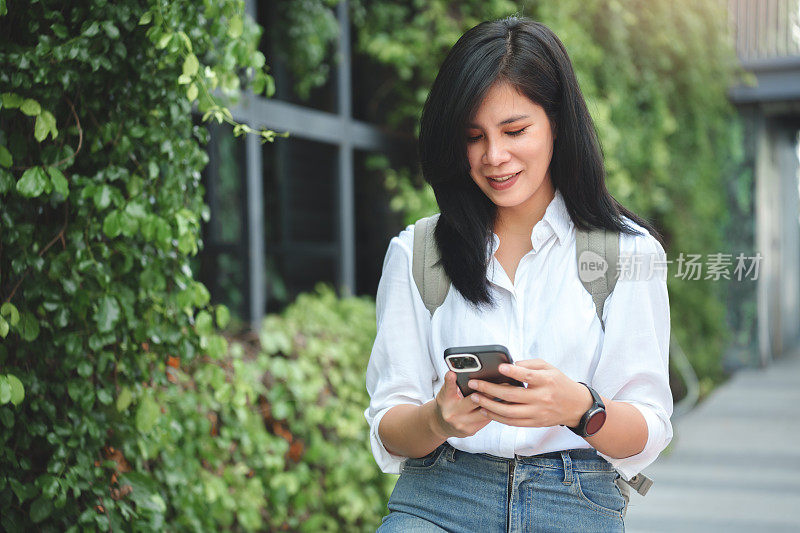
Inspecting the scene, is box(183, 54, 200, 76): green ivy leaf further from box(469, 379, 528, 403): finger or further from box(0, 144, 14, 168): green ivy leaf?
box(469, 379, 528, 403): finger

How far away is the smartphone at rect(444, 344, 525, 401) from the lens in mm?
1365

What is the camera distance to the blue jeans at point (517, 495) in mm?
1549

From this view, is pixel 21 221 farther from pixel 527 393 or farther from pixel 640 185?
pixel 640 185

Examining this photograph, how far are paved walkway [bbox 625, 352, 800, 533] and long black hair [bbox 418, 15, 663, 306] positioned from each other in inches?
85.7

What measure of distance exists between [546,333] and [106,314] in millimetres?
1169

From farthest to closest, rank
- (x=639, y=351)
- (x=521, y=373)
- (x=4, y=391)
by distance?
(x=4, y=391) → (x=639, y=351) → (x=521, y=373)

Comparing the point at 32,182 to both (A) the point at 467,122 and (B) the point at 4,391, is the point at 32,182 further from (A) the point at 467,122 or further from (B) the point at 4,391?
(A) the point at 467,122

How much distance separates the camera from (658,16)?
7.45 meters

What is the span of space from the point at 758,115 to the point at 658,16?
3988mm

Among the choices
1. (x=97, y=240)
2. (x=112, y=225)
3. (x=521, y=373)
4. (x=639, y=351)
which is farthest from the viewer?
(x=97, y=240)

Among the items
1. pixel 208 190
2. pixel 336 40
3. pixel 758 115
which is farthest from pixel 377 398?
Answer: pixel 758 115

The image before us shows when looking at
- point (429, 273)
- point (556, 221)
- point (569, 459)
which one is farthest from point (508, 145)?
point (569, 459)

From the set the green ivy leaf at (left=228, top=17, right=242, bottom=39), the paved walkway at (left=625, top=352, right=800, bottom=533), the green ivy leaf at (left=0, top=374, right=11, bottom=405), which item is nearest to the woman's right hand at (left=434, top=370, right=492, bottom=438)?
the green ivy leaf at (left=0, top=374, right=11, bottom=405)

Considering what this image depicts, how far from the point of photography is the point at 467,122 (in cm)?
158
